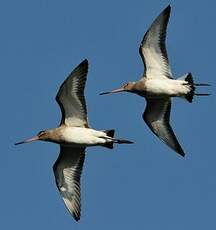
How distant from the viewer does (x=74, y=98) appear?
1061 inches

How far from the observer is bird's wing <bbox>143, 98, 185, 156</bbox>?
29.4 meters

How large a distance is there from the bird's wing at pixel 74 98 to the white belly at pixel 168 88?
235 centimetres

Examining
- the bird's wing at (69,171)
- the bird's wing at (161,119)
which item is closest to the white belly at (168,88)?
the bird's wing at (161,119)

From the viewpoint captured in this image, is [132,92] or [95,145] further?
[132,92]

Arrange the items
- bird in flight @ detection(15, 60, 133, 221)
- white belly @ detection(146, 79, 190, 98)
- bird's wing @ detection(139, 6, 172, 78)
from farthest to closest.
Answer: bird's wing @ detection(139, 6, 172, 78) → white belly @ detection(146, 79, 190, 98) → bird in flight @ detection(15, 60, 133, 221)

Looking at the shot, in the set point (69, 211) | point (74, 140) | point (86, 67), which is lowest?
point (69, 211)

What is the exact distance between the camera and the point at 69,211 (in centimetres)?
2714

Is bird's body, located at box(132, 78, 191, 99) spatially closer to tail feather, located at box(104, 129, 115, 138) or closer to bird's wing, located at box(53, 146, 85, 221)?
tail feather, located at box(104, 129, 115, 138)

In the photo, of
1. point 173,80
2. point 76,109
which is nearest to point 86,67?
point 76,109

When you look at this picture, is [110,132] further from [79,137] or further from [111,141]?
[79,137]

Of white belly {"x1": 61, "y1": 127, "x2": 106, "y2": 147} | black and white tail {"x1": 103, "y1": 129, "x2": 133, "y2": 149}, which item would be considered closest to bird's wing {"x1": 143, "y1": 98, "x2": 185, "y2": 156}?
black and white tail {"x1": 103, "y1": 129, "x2": 133, "y2": 149}

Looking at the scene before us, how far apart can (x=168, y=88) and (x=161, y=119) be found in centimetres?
156

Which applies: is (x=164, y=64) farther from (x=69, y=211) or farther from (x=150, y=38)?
(x=69, y=211)

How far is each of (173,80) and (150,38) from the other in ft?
4.30
